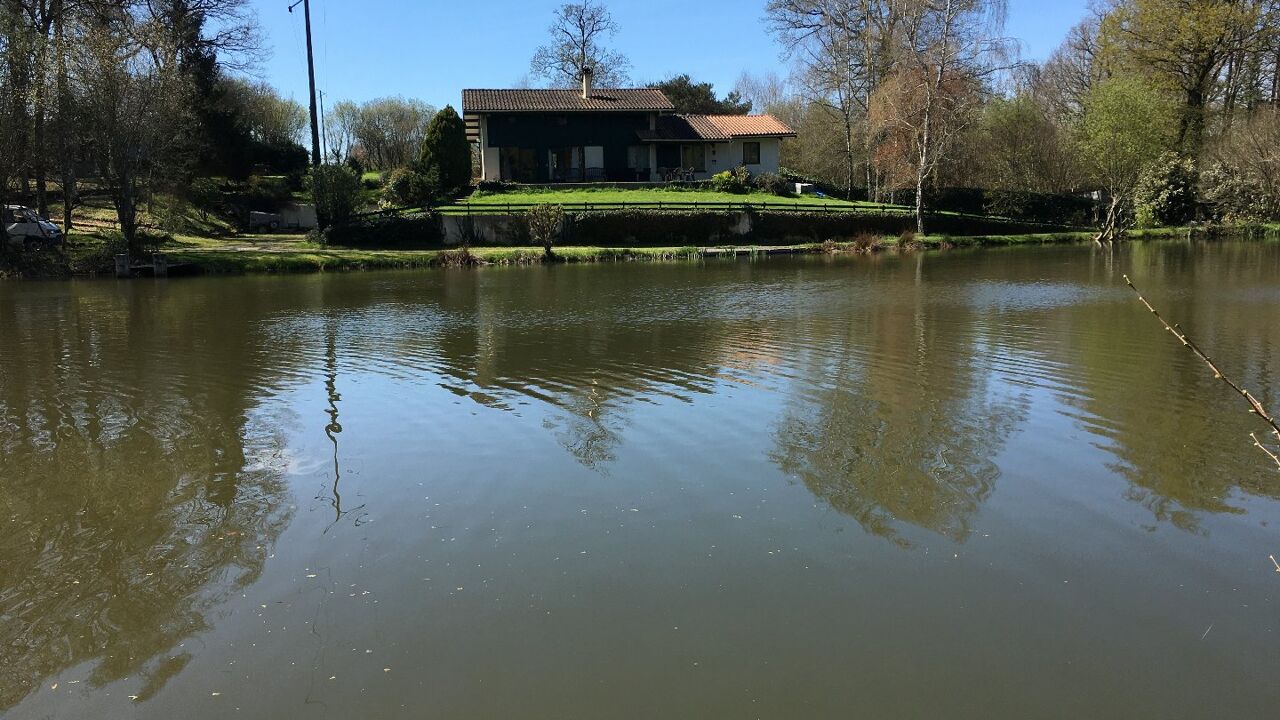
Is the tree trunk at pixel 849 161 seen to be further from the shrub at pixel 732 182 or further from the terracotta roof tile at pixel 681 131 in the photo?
the terracotta roof tile at pixel 681 131

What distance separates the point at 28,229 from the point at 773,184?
3159cm

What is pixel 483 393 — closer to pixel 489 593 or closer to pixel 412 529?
pixel 412 529

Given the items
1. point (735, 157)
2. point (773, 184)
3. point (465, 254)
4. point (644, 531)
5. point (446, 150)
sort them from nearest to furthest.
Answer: point (644, 531), point (465, 254), point (446, 150), point (773, 184), point (735, 157)

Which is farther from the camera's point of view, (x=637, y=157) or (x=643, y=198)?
(x=637, y=157)

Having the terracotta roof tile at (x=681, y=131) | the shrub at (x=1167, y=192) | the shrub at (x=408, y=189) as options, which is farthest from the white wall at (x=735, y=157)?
the shrub at (x=1167, y=192)

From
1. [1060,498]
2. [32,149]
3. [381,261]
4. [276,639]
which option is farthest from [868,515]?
[32,149]

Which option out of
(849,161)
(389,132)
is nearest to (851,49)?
(849,161)

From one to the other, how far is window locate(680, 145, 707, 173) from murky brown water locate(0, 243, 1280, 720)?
3608 cm

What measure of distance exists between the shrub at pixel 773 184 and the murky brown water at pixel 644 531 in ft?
104

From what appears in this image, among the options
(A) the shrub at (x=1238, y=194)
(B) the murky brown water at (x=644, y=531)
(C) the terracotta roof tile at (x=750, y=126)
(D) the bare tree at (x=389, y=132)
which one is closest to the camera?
(B) the murky brown water at (x=644, y=531)

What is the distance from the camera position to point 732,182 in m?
44.9

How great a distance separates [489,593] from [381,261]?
28.1m

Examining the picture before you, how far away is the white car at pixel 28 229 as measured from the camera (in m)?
29.0

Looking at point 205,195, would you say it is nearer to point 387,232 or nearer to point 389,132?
point 387,232
